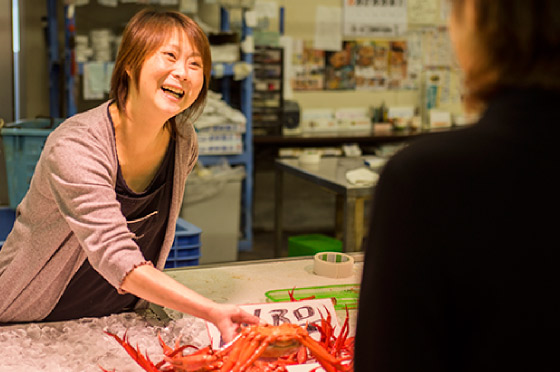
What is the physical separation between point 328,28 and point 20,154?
3746 millimetres

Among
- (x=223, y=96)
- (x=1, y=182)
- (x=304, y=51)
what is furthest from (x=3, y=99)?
(x=304, y=51)

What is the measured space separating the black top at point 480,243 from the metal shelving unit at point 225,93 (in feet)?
15.2

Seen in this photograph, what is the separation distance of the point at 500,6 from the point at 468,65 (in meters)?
0.08

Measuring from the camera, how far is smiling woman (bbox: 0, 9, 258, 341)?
62.6 inches

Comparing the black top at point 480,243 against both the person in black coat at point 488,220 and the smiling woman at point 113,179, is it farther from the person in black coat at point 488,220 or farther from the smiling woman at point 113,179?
the smiling woman at point 113,179

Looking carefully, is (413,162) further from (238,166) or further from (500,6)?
(238,166)

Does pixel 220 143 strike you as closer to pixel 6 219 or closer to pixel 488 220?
pixel 6 219

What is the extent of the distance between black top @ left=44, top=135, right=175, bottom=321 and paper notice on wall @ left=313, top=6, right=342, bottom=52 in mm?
5162

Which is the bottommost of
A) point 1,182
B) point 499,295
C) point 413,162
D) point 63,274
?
point 1,182

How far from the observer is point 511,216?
659 millimetres

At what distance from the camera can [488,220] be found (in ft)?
2.17

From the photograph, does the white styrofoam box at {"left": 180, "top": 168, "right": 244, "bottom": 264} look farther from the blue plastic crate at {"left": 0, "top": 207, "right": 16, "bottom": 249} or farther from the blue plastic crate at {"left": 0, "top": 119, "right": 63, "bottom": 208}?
the blue plastic crate at {"left": 0, "top": 207, "right": 16, "bottom": 249}

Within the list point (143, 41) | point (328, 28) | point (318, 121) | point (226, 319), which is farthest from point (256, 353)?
point (328, 28)

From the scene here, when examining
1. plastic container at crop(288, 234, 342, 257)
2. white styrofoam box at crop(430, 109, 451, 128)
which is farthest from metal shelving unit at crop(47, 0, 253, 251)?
white styrofoam box at crop(430, 109, 451, 128)
